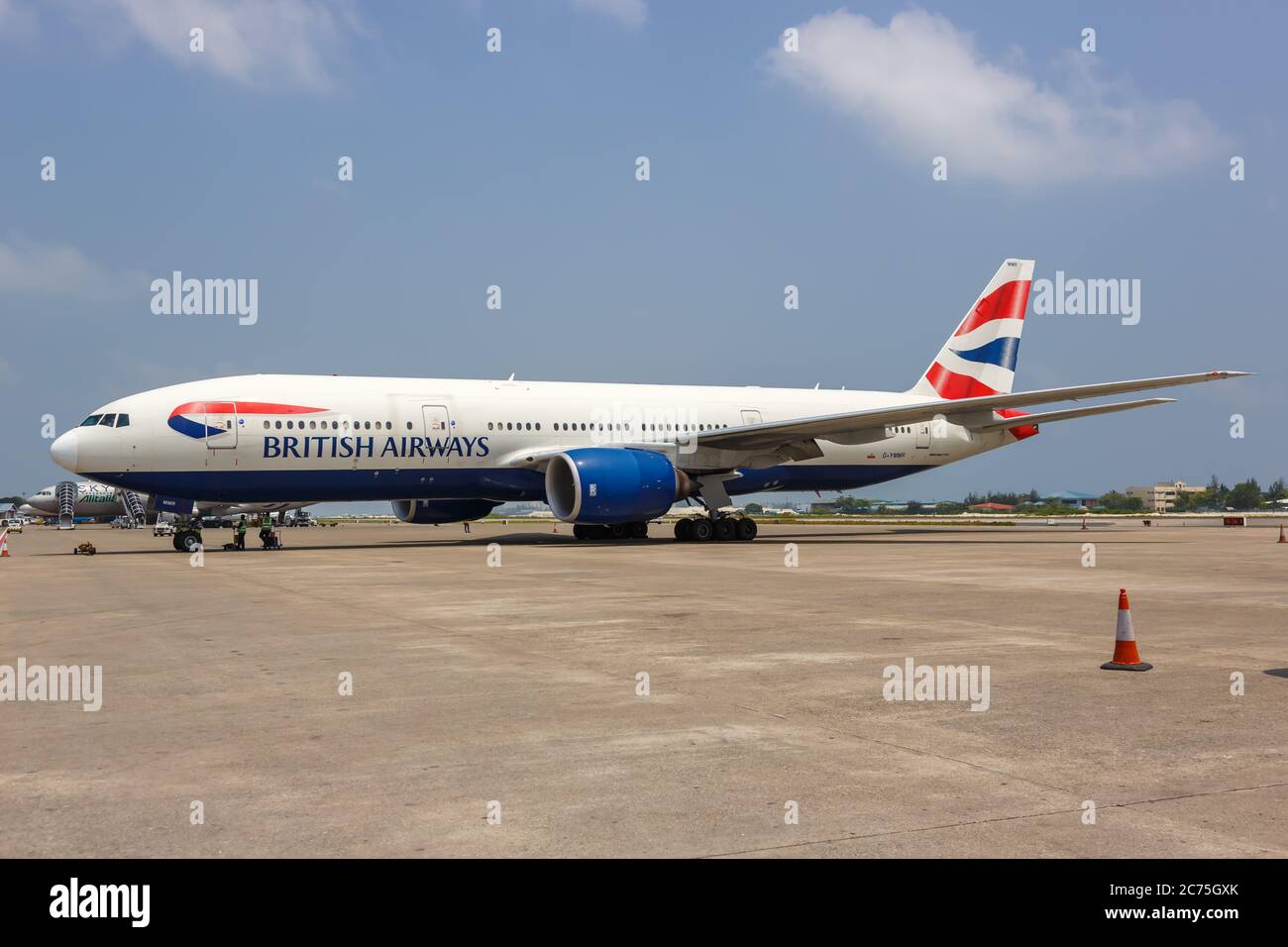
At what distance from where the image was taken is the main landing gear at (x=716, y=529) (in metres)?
30.3

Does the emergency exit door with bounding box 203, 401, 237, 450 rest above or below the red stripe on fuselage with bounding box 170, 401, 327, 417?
below

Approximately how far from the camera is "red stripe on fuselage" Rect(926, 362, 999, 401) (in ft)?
117

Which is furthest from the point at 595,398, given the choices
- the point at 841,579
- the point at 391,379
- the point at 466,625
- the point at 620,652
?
the point at 620,652

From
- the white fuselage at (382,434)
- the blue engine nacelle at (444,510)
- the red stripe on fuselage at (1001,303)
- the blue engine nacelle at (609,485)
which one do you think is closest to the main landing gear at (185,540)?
the white fuselage at (382,434)

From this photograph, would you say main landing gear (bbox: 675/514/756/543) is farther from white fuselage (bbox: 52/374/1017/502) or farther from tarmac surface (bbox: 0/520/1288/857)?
tarmac surface (bbox: 0/520/1288/857)

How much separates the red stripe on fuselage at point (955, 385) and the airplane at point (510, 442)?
175 centimetres

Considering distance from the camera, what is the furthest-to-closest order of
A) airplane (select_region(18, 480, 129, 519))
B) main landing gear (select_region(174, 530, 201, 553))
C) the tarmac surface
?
1. airplane (select_region(18, 480, 129, 519))
2. main landing gear (select_region(174, 530, 201, 553))
3. the tarmac surface

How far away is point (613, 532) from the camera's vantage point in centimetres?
3259

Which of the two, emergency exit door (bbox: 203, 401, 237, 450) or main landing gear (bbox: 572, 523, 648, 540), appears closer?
emergency exit door (bbox: 203, 401, 237, 450)

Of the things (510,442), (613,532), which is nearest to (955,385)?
(613,532)

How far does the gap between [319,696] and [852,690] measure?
3.70 metres

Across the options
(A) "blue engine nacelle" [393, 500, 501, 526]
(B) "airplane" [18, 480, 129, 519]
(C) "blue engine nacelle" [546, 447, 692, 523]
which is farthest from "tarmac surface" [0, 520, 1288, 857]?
(B) "airplane" [18, 480, 129, 519]

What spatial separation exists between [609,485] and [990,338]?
16192 millimetres
